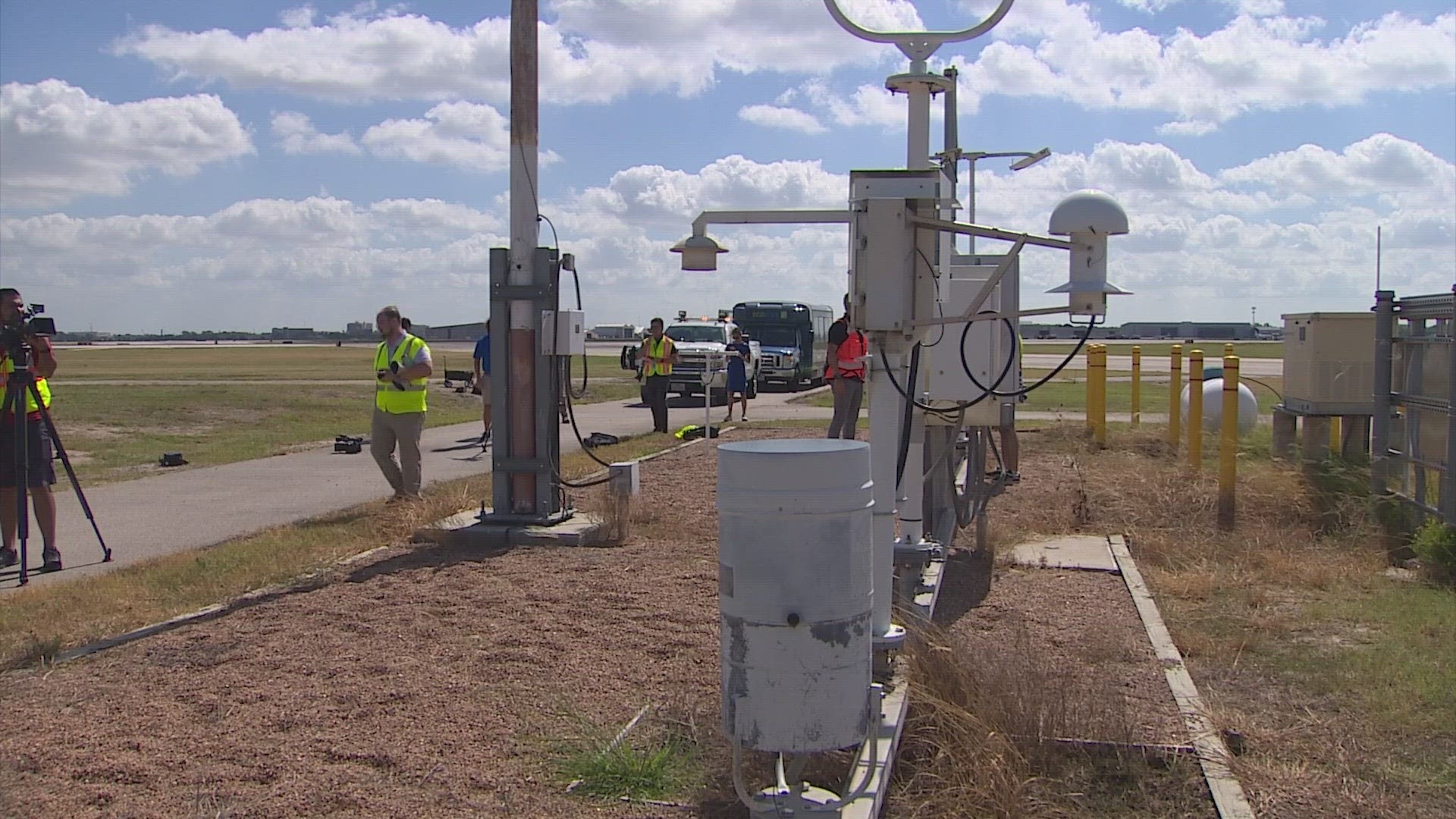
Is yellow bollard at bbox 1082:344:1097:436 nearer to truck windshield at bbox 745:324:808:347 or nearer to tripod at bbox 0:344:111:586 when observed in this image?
tripod at bbox 0:344:111:586

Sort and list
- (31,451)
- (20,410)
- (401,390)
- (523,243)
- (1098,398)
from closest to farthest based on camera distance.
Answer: (20,410), (31,451), (523,243), (401,390), (1098,398)

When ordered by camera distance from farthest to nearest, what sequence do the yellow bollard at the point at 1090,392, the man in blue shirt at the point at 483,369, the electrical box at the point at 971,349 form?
the man in blue shirt at the point at 483,369, the yellow bollard at the point at 1090,392, the electrical box at the point at 971,349

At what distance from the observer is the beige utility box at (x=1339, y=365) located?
12086 millimetres

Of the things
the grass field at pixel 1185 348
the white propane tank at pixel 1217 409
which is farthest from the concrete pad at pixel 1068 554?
the grass field at pixel 1185 348

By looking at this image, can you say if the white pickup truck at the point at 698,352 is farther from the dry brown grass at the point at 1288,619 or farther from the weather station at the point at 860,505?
the weather station at the point at 860,505

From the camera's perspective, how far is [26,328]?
8602mm

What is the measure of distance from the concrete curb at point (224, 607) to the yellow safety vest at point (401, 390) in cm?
191

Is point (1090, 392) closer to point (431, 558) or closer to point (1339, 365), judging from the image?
point (1339, 365)

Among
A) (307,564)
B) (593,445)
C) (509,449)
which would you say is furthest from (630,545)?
(593,445)

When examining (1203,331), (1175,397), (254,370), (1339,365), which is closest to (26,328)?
(1339,365)

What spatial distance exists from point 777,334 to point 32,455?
2898 centimetres

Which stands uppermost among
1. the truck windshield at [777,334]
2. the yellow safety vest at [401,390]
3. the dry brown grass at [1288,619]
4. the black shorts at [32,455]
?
the truck windshield at [777,334]

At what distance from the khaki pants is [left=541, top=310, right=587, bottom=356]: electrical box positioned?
87.3 inches

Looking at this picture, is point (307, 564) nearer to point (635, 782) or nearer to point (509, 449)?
point (509, 449)
